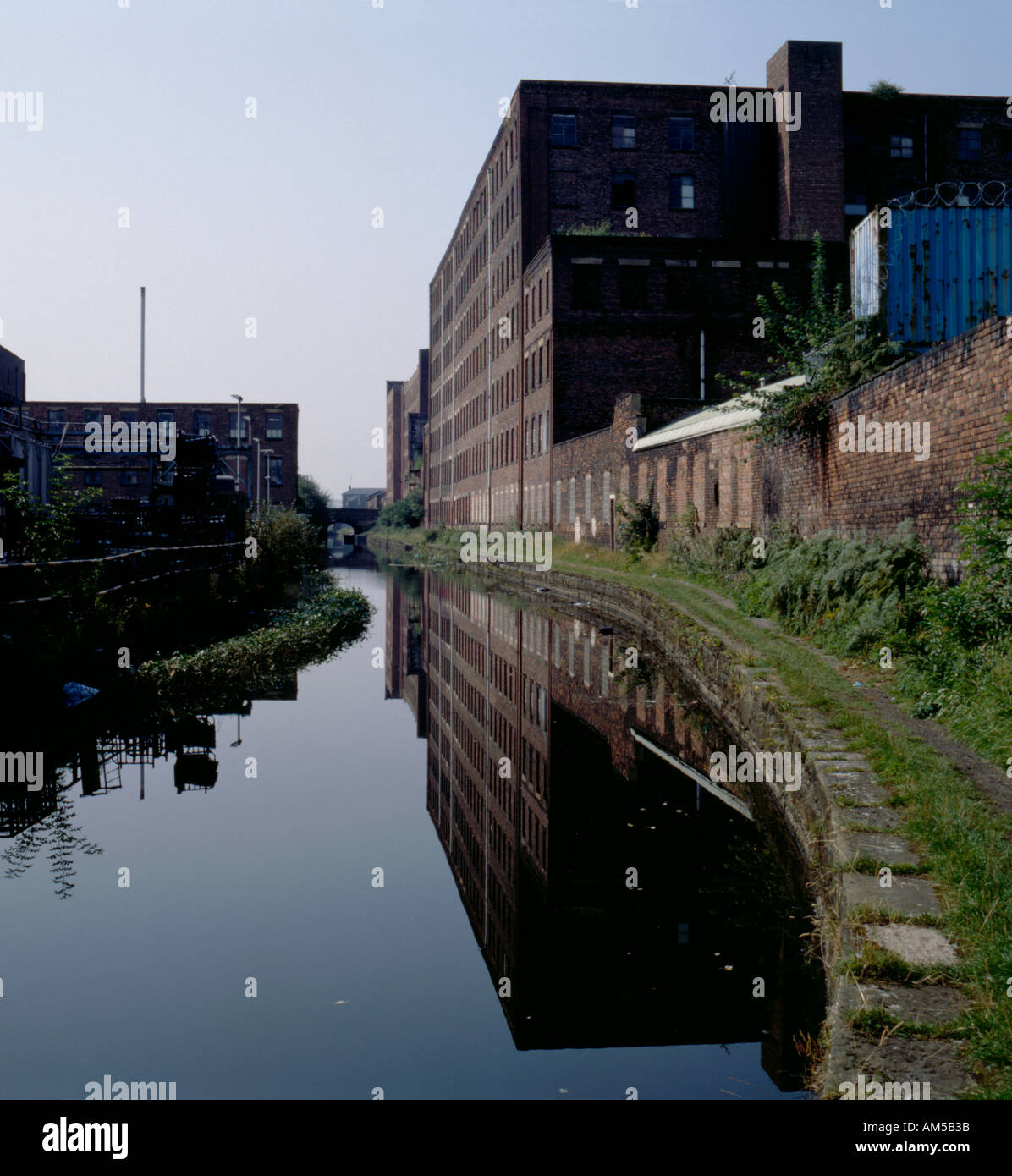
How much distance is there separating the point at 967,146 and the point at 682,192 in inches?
486

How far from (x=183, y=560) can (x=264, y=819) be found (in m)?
13.3

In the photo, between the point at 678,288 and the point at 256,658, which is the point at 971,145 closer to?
the point at 678,288

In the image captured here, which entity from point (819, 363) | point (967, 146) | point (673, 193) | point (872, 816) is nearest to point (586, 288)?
point (673, 193)

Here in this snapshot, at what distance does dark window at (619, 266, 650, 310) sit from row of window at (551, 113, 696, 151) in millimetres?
7809

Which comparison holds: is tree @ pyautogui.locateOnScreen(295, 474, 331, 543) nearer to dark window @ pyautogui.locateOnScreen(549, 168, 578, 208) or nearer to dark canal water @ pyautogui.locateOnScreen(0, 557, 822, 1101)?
dark window @ pyautogui.locateOnScreen(549, 168, 578, 208)

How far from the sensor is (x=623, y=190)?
141 ft

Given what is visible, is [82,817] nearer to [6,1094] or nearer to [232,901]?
[232,901]

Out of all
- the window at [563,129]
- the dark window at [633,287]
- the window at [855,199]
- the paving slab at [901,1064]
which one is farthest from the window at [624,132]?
the paving slab at [901,1064]

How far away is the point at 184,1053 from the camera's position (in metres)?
4.32

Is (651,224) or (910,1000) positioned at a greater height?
(651,224)

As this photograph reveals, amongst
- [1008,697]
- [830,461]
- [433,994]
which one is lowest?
[433,994]

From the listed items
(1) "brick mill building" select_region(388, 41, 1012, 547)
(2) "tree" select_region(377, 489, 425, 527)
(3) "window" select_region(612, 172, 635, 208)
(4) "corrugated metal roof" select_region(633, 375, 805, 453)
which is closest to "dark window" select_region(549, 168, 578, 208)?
(1) "brick mill building" select_region(388, 41, 1012, 547)

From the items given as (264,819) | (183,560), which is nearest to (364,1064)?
(264,819)
